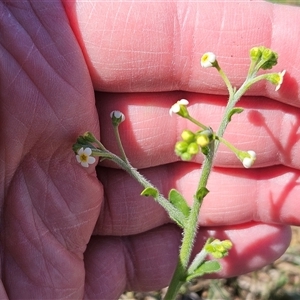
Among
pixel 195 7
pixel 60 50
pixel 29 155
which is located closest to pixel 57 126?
pixel 29 155

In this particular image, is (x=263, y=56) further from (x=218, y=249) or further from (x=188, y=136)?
(x=218, y=249)

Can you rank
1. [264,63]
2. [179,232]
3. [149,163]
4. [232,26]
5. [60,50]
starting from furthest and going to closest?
[179,232], [149,163], [232,26], [60,50], [264,63]

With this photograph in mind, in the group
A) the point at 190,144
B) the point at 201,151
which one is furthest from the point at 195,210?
the point at 190,144

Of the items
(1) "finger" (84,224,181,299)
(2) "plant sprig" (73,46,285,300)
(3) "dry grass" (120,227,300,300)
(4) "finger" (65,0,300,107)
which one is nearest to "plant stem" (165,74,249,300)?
(2) "plant sprig" (73,46,285,300)

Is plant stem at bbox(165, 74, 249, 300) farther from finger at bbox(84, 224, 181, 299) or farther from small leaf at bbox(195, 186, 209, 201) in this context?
finger at bbox(84, 224, 181, 299)

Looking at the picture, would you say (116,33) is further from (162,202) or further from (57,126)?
(162,202)

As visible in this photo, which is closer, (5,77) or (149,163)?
(5,77)
